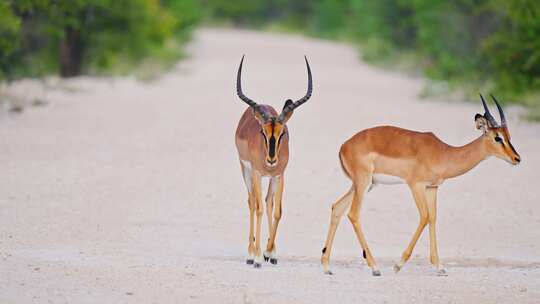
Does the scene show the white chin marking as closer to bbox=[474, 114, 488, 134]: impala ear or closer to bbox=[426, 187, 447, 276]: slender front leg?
bbox=[426, 187, 447, 276]: slender front leg

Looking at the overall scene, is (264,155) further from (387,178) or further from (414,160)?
(414,160)

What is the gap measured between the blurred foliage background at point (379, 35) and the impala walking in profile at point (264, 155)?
1055cm

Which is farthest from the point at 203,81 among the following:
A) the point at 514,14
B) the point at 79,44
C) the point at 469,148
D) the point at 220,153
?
the point at 469,148

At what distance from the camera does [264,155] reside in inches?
371

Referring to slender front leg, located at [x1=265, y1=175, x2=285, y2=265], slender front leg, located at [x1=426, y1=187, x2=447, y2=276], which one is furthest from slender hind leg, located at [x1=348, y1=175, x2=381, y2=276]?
slender front leg, located at [x1=265, y1=175, x2=285, y2=265]

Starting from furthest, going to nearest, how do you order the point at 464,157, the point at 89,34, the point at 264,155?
the point at 89,34, the point at 264,155, the point at 464,157

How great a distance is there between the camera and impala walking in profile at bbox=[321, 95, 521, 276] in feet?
29.9

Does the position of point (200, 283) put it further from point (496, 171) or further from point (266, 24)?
point (266, 24)

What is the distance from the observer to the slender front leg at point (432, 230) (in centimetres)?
915

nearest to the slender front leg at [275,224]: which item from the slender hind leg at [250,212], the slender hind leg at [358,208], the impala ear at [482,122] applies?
the slender hind leg at [250,212]

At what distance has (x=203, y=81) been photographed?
32.6 meters

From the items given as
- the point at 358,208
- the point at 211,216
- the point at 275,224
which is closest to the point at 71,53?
the point at 211,216

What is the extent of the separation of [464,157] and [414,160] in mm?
483

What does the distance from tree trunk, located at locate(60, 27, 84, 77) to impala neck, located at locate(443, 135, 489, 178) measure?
21.6 meters
